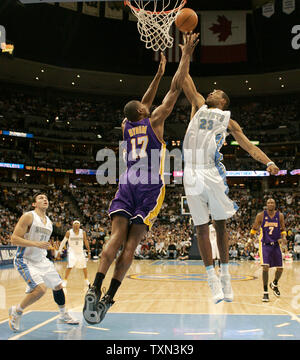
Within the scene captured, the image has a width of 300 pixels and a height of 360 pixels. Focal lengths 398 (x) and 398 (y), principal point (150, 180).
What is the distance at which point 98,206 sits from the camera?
102 ft

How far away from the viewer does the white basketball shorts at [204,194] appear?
428 cm

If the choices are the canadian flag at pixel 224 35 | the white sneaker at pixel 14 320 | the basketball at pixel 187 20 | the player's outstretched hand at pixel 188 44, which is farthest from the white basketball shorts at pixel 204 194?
the canadian flag at pixel 224 35

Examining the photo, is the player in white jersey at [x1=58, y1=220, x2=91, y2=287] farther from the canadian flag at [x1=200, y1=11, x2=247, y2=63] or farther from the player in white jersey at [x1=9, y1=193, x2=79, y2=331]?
the canadian flag at [x1=200, y1=11, x2=247, y2=63]

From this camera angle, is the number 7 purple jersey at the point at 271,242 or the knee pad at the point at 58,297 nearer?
the knee pad at the point at 58,297

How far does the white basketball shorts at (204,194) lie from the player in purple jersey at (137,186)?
323 mm

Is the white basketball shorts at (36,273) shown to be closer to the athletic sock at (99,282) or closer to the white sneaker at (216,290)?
the athletic sock at (99,282)

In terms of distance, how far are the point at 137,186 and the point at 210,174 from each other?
2.67 ft

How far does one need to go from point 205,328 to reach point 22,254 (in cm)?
308

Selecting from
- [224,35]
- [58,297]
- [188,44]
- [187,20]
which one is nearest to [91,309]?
[188,44]

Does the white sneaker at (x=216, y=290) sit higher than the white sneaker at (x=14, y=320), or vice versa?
the white sneaker at (x=216, y=290)

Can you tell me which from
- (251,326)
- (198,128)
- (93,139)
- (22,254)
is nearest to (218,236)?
(198,128)

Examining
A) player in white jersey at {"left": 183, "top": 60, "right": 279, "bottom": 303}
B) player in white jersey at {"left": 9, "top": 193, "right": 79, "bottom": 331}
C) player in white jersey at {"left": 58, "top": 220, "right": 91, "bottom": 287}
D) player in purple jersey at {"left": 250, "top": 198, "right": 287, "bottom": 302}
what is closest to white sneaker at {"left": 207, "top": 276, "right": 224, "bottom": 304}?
player in white jersey at {"left": 183, "top": 60, "right": 279, "bottom": 303}

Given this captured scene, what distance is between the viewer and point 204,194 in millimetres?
4324

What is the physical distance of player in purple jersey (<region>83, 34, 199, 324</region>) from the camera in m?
3.96
